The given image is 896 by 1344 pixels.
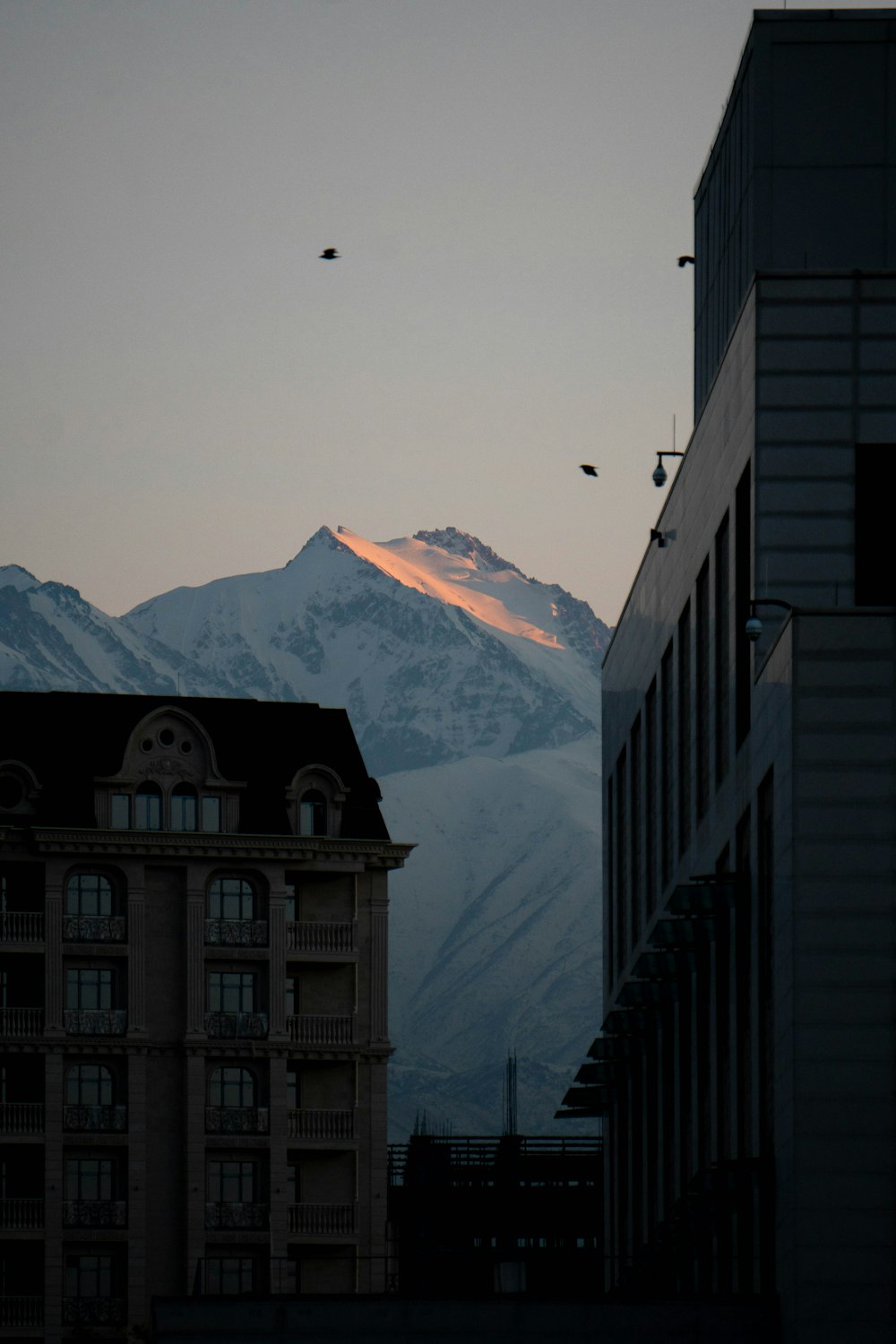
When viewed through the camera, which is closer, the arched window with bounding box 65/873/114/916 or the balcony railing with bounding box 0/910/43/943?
the balcony railing with bounding box 0/910/43/943

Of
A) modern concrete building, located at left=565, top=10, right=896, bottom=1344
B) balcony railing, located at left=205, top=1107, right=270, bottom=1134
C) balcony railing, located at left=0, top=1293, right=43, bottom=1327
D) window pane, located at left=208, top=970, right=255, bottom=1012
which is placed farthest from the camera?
window pane, located at left=208, top=970, right=255, bottom=1012

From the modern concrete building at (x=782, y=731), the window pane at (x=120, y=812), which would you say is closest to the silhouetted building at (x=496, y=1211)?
the window pane at (x=120, y=812)

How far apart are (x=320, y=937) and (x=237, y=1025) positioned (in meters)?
4.73

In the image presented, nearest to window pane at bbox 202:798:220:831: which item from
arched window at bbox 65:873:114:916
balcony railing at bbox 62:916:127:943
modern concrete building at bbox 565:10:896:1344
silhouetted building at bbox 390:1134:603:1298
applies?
arched window at bbox 65:873:114:916

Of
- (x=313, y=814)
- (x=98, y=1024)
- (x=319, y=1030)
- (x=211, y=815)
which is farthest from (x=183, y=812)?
(x=319, y=1030)

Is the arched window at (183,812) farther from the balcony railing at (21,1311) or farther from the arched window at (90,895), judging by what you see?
the balcony railing at (21,1311)

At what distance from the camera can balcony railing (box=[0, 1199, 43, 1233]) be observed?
9806 centimetres

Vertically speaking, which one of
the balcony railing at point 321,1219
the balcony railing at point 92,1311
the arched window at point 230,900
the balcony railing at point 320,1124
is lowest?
the balcony railing at point 92,1311

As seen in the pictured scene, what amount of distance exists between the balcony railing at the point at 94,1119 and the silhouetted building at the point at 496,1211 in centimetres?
2930

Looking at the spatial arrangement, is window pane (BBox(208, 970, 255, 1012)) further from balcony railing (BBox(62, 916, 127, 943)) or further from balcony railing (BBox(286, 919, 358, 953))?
balcony railing (BBox(62, 916, 127, 943))

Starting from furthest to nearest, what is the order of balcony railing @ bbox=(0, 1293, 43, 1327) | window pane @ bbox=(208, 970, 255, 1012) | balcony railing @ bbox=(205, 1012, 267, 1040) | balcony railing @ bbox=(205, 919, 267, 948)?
1. balcony railing @ bbox=(205, 919, 267, 948)
2. window pane @ bbox=(208, 970, 255, 1012)
3. balcony railing @ bbox=(205, 1012, 267, 1040)
4. balcony railing @ bbox=(0, 1293, 43, 1327)

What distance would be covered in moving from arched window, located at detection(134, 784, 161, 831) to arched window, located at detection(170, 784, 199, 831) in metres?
0.51

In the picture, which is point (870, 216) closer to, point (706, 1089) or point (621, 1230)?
point (706, 1089)

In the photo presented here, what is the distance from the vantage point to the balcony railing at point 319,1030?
Answer: 339 feet
